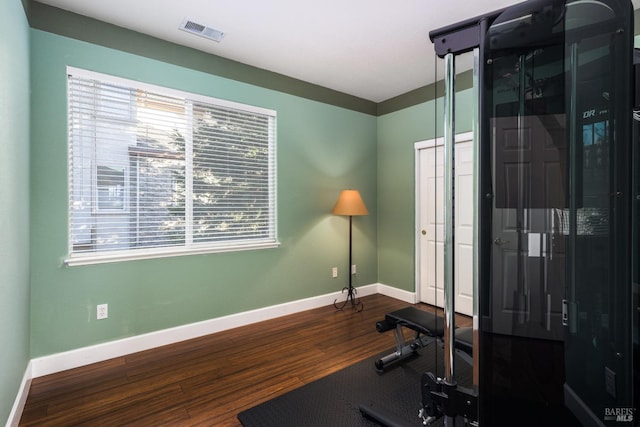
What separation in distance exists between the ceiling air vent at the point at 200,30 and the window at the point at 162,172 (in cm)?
51

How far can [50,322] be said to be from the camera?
2238 millimetres

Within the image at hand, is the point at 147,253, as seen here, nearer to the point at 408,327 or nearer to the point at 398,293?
the point at 408,327

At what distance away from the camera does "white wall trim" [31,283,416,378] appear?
2252mm

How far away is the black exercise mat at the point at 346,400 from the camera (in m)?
1.73

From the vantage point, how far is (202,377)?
7.18 ft

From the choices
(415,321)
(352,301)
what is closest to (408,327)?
(415,321)

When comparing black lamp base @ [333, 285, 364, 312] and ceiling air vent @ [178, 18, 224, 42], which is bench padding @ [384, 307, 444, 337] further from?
ceiling air vent @ [178, 18, 224, 42]

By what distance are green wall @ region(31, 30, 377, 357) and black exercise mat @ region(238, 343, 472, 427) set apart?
52.5 inches

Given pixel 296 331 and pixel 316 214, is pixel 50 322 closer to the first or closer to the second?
pixel 296 331

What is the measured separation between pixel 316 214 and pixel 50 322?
250 centimetres

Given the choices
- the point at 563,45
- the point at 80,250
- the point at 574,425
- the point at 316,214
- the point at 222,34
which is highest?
the point at 222,34

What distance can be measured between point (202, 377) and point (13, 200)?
62.0 inches

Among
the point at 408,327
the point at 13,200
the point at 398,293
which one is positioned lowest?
the point at 398,293

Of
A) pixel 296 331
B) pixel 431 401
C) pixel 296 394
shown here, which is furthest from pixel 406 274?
pixel 431 401
